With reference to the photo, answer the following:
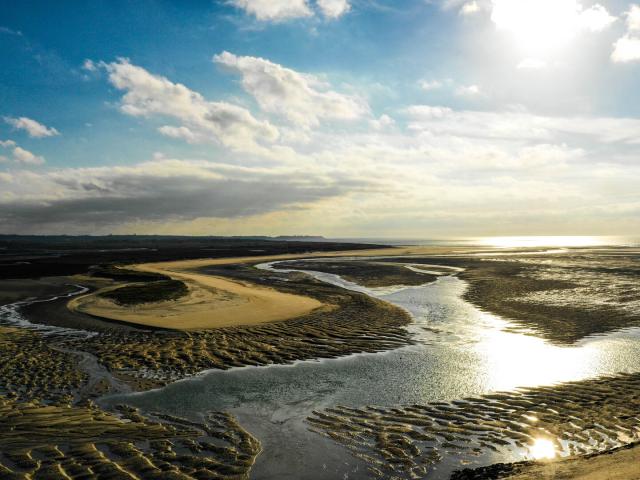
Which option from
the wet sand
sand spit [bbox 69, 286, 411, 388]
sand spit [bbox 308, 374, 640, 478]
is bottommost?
sand spit [bbox 69, 286, 411, 388]

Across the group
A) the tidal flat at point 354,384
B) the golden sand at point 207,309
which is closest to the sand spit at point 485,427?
the tidal flat at point 354,384

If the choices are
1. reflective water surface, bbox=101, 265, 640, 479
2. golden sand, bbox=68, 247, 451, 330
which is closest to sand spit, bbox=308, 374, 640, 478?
reflective water surface, bbox=101, 265, 640, 479

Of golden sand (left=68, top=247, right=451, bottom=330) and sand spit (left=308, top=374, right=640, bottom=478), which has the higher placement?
sand spit (left=308, top=374, right=640, bottom=478)

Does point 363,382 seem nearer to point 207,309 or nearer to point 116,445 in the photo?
point 116,445

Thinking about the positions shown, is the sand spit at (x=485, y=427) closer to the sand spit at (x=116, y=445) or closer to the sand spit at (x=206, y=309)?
the sand spit at (x=116, y=445)

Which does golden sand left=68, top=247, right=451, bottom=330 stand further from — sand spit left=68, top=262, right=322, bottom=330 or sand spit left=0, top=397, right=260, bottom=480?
sand spit left=0, top=397, right=260, bottom=480

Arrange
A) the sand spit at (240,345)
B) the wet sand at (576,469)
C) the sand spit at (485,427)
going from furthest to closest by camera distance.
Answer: the sand spit at (240,345) → the sand spit at (485,427) → the wet sand at (576,469)

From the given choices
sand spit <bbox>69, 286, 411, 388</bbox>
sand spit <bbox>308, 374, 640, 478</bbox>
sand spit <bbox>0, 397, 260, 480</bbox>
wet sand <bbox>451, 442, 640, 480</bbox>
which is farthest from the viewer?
sand spit <bbox>69, 286, 411, 388</bbox>
